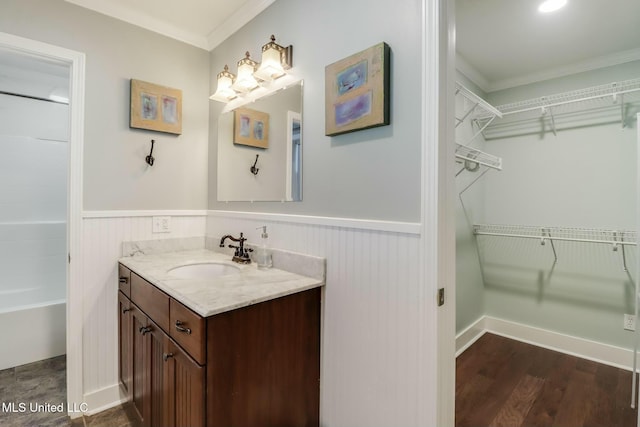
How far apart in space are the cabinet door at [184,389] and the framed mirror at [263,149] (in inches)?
32.8

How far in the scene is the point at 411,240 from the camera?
1.07 metres

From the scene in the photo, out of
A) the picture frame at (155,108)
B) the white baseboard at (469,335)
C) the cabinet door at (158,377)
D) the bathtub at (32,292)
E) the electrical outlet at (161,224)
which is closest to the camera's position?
the cabinet door at (158,377)

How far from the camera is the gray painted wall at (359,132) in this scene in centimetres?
109

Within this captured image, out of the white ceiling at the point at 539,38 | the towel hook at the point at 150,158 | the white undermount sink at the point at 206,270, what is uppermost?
the white ceiling at the point at 539,38

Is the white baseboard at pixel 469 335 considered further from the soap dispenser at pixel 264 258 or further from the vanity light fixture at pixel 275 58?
the vanity light fixture at pixel 275 58

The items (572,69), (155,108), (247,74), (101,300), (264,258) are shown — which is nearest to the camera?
(264,258)

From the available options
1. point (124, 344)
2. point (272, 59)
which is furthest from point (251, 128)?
point (124, 344)

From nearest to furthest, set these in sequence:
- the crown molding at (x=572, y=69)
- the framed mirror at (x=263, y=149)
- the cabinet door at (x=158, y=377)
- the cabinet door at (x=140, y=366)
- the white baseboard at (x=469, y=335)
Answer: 1. the cabinet door at (x=158, y=377)
2. the cabinet door at (x=140, y=366)
3. the framed mirror at (x=263, y=149)
4. the crown molding at (x=572, y=69)
5. the white baseboard at (x=469, y=335)

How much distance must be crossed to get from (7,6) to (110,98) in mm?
562

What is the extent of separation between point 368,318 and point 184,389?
721mm

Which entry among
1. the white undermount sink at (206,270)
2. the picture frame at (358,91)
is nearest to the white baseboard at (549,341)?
the white undermount sink at (206,270)

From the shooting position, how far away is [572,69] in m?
2.47

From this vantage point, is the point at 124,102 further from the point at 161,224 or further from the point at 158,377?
the point at 158,377

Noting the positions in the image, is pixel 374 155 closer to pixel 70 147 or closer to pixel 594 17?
pixel 70 147
